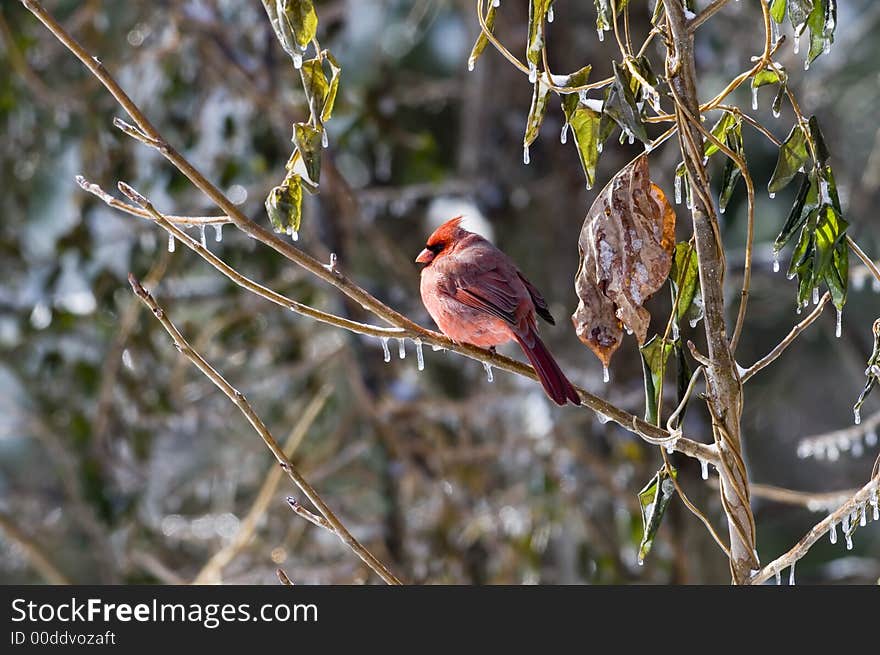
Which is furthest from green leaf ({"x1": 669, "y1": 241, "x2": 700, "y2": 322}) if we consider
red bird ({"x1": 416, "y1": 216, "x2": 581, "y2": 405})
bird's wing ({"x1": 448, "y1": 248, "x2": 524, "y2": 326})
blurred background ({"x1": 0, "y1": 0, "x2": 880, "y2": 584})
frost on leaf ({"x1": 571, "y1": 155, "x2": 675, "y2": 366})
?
blurred background ({"x1": 0, "y1": 0, "x2": 880, "y2": 584})

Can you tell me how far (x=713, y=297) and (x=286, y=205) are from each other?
535 mm

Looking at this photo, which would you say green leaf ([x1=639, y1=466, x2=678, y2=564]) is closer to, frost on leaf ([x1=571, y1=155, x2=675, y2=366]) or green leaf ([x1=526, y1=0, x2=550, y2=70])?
frost on leaf ([x1=571, y1=155, x2=675, y2=366])

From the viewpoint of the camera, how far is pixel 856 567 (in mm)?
5742

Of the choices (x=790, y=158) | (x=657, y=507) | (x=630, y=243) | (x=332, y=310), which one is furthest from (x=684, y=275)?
(x=332, y=310)

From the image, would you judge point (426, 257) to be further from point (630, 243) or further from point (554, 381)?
point (630, 243)

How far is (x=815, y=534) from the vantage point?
135 centimetres

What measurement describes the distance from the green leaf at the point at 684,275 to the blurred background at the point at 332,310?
2.18 meters

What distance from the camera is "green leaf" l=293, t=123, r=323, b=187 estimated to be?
4.52 feet

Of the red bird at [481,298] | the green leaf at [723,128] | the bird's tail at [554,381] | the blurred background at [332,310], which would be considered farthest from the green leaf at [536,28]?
the blurred background at [332,310]

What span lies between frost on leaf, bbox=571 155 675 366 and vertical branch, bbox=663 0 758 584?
0.35 ft

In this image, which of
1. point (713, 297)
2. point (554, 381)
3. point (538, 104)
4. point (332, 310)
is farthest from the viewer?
point (332, 310)

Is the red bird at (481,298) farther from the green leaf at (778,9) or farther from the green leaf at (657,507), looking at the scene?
the green leaf at (778,9)

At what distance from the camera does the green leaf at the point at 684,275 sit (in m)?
1.47

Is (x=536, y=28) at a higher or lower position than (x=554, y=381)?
higher
